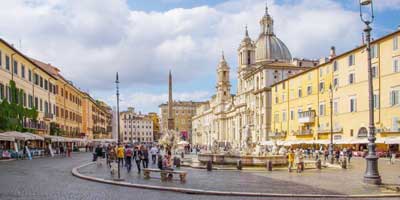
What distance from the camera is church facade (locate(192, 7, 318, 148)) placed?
87438mm

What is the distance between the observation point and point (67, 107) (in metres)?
74.3

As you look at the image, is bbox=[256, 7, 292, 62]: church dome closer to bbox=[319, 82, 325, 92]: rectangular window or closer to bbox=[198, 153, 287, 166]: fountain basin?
bbox=[319, 82, 325, 92]: rectangular window

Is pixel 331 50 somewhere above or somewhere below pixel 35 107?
above

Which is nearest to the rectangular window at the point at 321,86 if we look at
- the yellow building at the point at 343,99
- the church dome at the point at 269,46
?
the yellow building at the point at 343,99

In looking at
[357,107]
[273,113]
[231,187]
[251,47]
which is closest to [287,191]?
[231,187]

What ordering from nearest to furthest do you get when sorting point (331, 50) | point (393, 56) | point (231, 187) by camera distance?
point (231, 187)
point (393, 56)
point (331, 50)

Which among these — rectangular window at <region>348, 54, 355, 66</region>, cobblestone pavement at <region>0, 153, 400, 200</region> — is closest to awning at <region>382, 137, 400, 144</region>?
rectangular window at <region>348, 54, 355, 66</region>

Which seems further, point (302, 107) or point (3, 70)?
point (302, 107)

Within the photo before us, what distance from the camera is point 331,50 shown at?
255ft

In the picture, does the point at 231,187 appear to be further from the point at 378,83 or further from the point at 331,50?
the point at 331,50

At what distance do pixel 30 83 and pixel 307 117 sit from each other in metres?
36.1

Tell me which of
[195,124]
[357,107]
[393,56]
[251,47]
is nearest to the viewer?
[393,56]

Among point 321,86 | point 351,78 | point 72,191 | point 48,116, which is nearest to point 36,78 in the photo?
point 48,116

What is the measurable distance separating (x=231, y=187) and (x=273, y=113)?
63.3 meters
